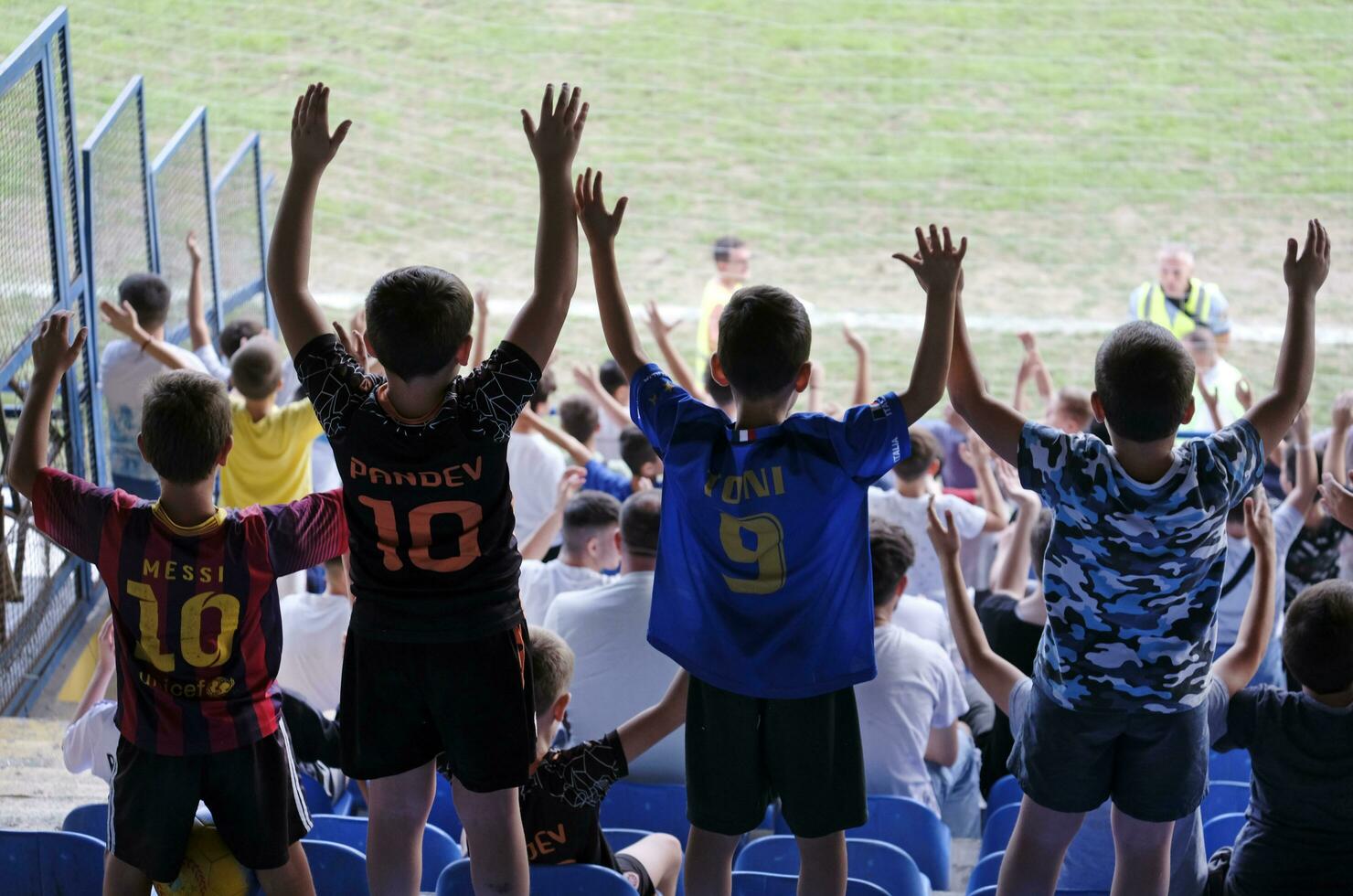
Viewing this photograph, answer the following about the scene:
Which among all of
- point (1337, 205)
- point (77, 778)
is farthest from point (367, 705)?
point (1337, 205)

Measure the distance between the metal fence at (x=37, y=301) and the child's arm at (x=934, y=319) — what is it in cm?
289

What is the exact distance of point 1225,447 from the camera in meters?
2.07

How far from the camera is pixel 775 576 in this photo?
6.65 ft

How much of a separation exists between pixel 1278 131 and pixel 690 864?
1127cm

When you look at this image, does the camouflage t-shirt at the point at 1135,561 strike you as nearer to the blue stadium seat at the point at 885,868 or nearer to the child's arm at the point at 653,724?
the blue stadium seat at the point at 885,868

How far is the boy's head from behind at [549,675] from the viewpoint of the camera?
2.31m

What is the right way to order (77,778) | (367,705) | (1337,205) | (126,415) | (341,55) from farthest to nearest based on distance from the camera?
(341,55) → (1337,205) → (126,415) → (77,778) → (367,705)

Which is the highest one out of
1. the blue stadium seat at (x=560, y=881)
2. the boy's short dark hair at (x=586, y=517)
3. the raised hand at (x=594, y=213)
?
the raised hand at (x=594, y=213)

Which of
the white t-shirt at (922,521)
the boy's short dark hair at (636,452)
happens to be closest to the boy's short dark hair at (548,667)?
the white t-shirt at (922,521)

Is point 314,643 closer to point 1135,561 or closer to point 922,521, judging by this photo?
point 922,521

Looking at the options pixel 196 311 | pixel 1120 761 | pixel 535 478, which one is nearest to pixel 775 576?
pixel 1120 761

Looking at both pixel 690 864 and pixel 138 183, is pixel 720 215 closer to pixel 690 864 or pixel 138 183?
pixel 138 183

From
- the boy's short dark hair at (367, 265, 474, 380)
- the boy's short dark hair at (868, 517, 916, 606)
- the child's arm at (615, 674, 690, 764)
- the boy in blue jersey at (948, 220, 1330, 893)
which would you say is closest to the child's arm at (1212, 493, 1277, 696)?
the boy in blue jersey at (948, 220, 1330, 893)

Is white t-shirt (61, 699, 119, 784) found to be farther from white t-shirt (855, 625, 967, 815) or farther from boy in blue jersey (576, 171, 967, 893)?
white t-shirt (855, 625, 967, 815)
